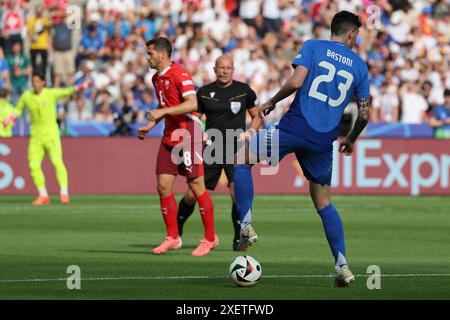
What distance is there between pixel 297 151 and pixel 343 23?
49.8 inches

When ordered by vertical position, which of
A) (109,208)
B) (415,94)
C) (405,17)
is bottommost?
(109,208)

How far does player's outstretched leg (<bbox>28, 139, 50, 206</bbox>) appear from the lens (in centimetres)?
2309

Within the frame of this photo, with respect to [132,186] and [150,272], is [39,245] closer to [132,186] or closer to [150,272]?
[150,272]

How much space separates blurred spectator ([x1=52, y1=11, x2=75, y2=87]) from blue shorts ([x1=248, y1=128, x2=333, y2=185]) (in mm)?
19385

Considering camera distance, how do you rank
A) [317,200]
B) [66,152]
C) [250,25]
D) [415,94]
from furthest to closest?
[250,25] < [415,94] < [66,152] < [317,200]

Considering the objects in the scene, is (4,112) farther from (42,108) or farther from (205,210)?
(205,210)

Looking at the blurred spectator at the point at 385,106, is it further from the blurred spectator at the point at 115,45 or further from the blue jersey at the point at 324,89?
the blue jersey at the point at 324,89

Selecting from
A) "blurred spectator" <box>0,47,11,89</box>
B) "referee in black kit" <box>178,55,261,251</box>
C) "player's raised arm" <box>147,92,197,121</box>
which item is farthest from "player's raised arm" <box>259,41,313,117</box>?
"blurred spectator" <box>0,47,11,89</box>

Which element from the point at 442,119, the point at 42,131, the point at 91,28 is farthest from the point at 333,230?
the point at 91,28

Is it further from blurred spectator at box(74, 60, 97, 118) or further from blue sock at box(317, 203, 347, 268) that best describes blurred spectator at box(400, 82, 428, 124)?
blue sock at box(317, 203, 347, 268)

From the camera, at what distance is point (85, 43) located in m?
30.8

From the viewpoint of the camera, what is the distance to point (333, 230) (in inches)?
442
